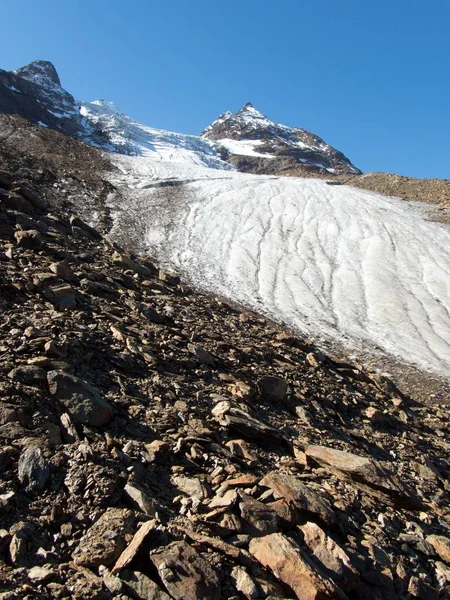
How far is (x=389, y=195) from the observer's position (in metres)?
28.6

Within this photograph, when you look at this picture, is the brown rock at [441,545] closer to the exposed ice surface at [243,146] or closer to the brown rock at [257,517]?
the brown rock at [257,517]

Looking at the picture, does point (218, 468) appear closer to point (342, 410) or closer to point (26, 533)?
point (26, 533)

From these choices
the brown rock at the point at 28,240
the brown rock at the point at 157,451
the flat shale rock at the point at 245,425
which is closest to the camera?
the brown rock at the point at 157,451

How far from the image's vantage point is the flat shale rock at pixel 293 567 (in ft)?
9.98

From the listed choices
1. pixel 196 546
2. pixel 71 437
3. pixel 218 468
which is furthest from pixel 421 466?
pixel 71 437

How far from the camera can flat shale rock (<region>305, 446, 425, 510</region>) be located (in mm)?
4609

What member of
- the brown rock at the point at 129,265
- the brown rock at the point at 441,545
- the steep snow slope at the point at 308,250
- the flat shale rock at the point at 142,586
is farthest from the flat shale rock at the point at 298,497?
the steep snow slope at the point at 308,250

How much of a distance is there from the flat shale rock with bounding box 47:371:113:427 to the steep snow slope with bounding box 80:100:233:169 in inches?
2385

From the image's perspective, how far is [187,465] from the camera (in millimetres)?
4234

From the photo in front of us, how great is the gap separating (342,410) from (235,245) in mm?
12372

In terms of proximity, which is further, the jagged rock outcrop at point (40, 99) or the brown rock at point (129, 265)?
the jagged rock outcrop at point (40, 99)

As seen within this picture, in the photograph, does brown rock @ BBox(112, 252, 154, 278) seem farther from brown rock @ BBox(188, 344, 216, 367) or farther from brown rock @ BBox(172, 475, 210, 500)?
brown rock @ BBox(172, 475, 210, 500)

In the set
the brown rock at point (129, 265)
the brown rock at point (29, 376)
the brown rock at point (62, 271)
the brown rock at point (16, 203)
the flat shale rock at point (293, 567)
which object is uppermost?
the brown rock at point (16, 203)

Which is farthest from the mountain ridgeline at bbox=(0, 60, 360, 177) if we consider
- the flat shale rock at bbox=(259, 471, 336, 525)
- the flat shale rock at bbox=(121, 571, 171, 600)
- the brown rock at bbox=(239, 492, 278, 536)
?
the flat shale rock at bbox=(121, 571, 171, 600)
